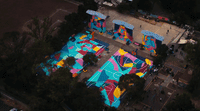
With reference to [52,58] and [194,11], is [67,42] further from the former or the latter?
[194,11]

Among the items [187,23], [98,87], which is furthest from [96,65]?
[187,23]

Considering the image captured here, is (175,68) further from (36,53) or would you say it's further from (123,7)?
(36,53)

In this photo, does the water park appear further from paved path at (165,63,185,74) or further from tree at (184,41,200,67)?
tree at (184,41,200,67)

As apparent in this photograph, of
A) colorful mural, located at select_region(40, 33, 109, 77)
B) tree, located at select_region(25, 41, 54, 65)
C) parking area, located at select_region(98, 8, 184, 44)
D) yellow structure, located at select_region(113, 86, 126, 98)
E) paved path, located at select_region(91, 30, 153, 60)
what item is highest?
tree, located at select_region(25, 41, 54, 65)

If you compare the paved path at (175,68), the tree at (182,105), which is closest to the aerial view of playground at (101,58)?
the tree at (182,105)

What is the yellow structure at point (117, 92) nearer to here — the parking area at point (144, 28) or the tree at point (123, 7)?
the parking area at point (144, 28)

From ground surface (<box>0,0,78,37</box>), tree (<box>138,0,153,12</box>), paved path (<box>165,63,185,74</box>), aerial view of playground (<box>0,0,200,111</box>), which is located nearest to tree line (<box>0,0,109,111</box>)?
aerial view of playground (<box>0,0,200,111</box>)
